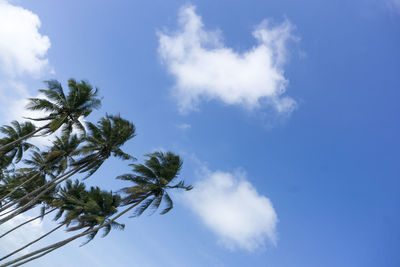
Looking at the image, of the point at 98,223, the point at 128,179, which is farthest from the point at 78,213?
the point at 128,179

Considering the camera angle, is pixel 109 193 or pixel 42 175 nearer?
pixel 109 193

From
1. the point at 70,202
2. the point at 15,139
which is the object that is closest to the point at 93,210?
the point at 70,202

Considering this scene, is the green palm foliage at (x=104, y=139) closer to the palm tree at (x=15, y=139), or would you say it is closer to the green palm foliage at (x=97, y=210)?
the green palm foliage at (x=97, y=210)

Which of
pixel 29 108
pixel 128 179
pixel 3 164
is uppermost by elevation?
pixel 128 179

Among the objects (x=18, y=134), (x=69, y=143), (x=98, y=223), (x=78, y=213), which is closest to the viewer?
(x=98, y=223)

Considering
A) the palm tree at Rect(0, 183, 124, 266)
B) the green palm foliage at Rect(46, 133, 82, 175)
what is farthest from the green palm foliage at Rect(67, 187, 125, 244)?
the green palm foliage at Rect(46, 133, 82, 175)

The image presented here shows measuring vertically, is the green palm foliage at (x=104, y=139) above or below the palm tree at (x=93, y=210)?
above

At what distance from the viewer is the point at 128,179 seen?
65.3 feet

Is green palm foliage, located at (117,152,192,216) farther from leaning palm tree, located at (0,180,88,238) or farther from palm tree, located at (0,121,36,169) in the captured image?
palm tree, located at (0,121,36,169)

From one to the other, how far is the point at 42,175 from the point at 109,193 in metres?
11.3

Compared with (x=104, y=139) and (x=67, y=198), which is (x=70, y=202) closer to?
(x=67, y=198)

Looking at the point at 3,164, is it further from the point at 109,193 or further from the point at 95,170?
the point at 109,193

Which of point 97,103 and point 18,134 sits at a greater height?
point 97,103

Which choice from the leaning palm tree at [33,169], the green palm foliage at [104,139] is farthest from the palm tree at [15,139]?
the green palm foliage at [104,139]
